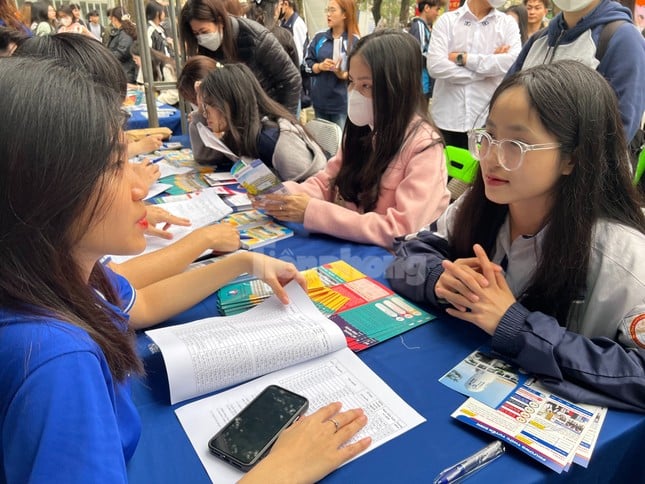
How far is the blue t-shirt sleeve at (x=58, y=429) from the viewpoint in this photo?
0.44m

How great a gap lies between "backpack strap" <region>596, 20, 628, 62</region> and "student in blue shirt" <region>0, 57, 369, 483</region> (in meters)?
1.69

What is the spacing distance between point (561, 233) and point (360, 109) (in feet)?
2.79

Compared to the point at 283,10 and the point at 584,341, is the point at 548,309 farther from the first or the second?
the point at 283,10

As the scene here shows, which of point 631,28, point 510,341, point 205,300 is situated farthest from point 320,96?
point 510,341

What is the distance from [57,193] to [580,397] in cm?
80

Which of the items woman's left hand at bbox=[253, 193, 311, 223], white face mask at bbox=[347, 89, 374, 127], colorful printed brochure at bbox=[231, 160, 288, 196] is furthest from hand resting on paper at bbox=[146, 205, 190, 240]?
white face mask at bbox=[347, 89, 374, 127]

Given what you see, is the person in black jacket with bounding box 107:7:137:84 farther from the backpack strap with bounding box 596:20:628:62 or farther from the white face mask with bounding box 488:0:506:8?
the backpack strap with bounding box 596:20:628:62

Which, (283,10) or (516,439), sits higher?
(283,10)

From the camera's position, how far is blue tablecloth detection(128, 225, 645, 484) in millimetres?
644

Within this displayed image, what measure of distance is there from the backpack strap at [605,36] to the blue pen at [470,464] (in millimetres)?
1546

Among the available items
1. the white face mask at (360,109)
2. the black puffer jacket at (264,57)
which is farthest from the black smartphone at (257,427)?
the black puffer jacket at (264,57)

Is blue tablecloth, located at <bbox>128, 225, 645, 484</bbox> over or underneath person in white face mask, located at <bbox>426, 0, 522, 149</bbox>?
underneath

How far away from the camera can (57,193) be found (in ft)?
1.66

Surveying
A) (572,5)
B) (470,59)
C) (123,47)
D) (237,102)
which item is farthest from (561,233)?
(123,47)
